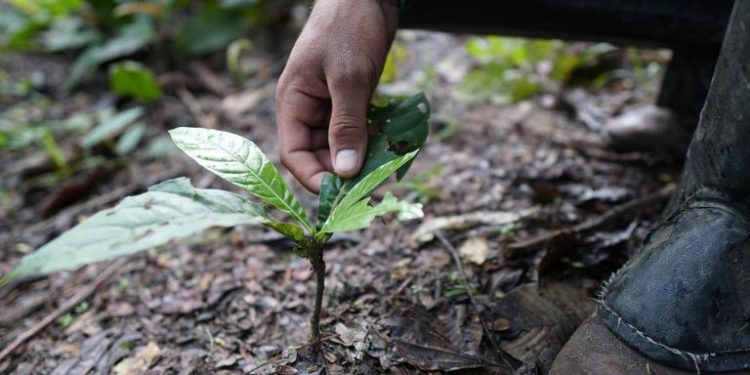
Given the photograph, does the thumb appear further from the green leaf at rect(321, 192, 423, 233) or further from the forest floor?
the forest floor

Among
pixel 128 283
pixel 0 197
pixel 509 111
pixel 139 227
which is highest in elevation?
pixel 139 227

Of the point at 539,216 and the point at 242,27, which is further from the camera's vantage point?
the point at 242,27

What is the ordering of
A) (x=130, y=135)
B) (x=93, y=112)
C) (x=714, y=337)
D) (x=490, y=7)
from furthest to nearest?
(x=93, y=112), (x=130, y=135), (x=490, y=7), (x=714, y=337)

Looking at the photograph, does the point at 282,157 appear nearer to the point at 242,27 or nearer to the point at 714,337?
the point at 714,337

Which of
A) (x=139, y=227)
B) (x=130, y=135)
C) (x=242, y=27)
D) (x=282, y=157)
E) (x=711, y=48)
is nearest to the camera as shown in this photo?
(x=139, y=227)

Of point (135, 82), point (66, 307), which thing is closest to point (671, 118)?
point (66, 307)

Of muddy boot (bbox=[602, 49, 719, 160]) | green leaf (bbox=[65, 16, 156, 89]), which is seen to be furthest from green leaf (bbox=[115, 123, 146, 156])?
muddy boot (bbox=[602, 49, 719, 160])

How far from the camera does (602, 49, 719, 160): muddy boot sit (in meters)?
2.04

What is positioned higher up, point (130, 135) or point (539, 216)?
point (539, 216)

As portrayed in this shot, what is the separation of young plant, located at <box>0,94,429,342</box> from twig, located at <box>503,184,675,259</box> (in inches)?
19.0

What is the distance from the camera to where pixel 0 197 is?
2.75m

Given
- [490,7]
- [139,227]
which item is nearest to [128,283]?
[139,227]

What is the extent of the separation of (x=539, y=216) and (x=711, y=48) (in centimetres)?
85

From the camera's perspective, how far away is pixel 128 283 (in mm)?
1838
